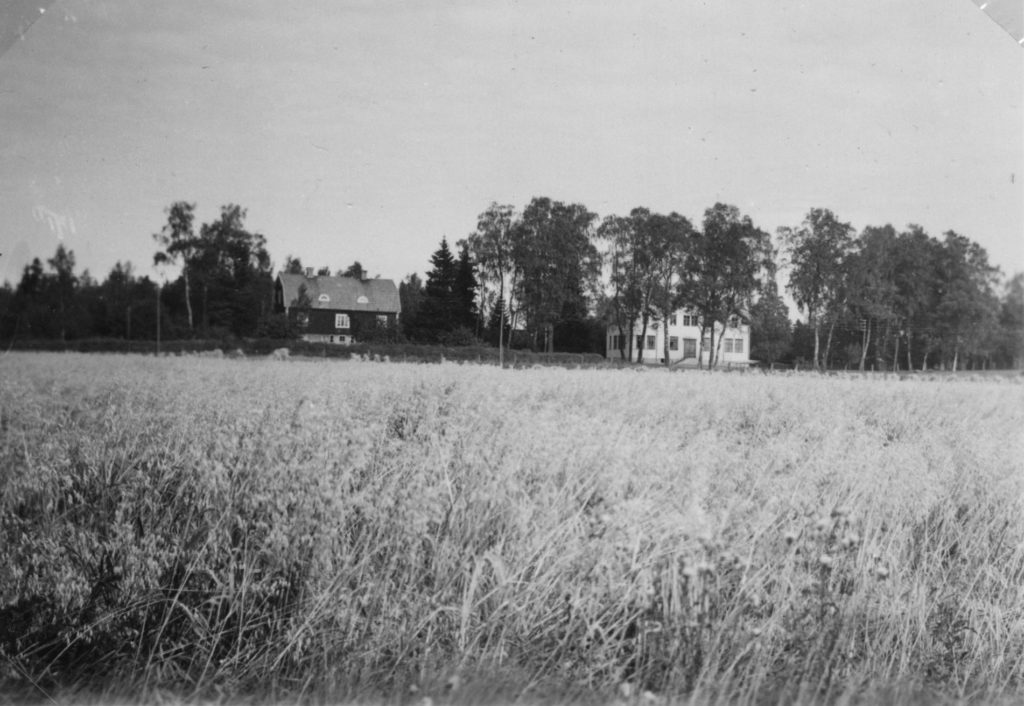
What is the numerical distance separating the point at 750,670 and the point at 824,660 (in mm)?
276

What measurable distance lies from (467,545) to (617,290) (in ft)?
4.62

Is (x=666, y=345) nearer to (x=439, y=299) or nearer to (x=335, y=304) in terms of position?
(x=439, y=299)

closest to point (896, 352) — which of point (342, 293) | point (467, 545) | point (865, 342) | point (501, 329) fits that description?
point (865, 342)

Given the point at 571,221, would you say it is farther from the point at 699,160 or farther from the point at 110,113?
the point at 110,113

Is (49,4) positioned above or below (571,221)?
above

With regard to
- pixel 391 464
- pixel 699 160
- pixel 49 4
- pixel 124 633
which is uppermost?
pixel 49 4

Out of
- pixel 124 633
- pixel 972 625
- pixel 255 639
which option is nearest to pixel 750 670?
pixel 972 625

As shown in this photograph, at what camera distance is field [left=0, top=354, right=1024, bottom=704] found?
7.56 ft

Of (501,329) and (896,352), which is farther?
(896,352)

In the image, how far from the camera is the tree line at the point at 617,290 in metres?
3.17

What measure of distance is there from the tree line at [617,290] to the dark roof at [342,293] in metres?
0.05

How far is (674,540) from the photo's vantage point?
254 cm

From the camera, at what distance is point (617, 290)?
3.28m

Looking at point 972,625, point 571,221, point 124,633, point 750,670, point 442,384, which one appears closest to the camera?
point 750,670
